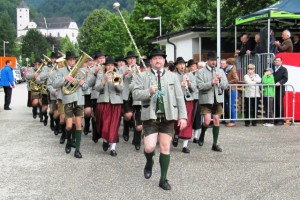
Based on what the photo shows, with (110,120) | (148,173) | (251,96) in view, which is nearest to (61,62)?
(110,120)

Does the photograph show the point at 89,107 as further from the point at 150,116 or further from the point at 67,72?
the point at 150,116

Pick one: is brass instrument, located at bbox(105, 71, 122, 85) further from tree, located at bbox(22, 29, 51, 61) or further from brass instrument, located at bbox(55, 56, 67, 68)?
tree, located at bbox(22, 29, 51, 61)

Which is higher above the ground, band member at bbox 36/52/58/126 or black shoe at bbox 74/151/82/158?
band member at bbox 36/52/58/126

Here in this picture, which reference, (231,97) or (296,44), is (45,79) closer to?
(231,97)

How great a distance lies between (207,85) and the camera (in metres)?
10.7

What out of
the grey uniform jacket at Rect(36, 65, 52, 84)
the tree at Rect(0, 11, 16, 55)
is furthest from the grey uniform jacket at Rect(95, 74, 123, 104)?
the tree at Rect(0, 11, 16, 55)

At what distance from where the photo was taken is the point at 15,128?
15.0 m

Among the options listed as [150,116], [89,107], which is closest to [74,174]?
[150,116]

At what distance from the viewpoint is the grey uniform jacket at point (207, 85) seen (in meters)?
10.7

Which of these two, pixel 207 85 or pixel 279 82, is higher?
pixel 279 82

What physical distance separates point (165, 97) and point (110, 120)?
3.14m

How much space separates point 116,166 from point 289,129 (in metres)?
6.39

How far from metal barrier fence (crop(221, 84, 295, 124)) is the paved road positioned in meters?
2.05

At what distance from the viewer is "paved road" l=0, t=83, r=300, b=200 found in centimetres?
717
